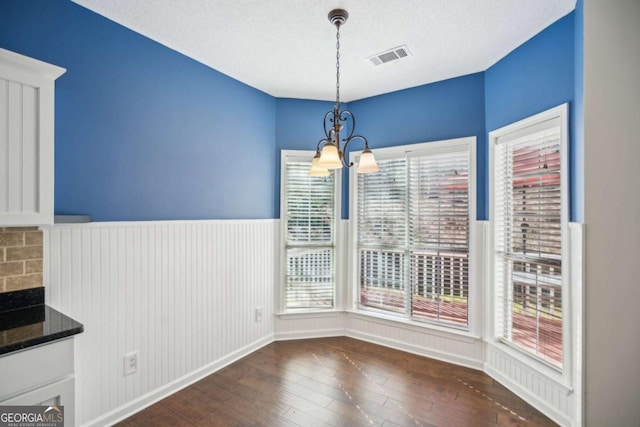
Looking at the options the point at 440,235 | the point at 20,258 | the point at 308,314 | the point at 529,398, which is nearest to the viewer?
the point at 20,258

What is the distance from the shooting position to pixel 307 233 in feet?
12.1

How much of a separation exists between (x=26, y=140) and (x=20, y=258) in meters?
0.73

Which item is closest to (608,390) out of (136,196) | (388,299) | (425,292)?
(425,292)

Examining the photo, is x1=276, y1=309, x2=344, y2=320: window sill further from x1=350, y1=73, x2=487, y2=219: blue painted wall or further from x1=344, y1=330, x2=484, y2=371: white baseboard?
x1=350, y1=73, x2=487, y2=219: blue painted wall

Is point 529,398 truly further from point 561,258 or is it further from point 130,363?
point 130,363

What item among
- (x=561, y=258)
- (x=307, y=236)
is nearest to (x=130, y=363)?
(x=307, y=236)

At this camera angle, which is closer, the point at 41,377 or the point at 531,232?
the point at 41,377

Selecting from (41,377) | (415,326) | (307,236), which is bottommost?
(415,326)

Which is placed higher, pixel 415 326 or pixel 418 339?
pixel 415 326

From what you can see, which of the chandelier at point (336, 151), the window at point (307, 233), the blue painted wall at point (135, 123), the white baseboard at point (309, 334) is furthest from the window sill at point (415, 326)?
the chandelier at point (336, 151)

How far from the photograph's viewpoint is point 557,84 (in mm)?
2201

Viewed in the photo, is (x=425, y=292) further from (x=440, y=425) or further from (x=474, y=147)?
(x=474, y=147)

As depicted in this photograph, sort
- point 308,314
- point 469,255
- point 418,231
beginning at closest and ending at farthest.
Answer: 1. point 469,255
2. point 418,231
3. point 308,314

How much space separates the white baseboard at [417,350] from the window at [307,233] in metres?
0.50
